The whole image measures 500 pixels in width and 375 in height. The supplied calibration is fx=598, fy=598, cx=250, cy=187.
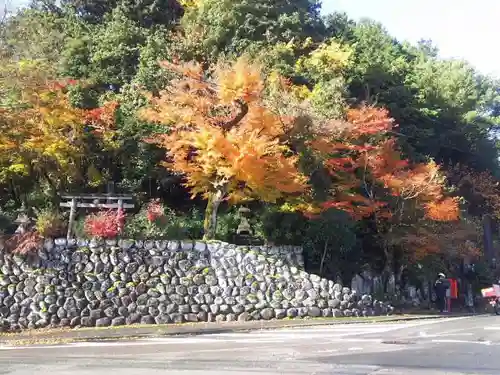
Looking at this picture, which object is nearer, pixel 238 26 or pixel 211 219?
pixel 211 219

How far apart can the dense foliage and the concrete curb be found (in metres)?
3.53

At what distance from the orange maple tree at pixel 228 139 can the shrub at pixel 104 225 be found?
2.65 m

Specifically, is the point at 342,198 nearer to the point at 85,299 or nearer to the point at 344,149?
the point at 344,149

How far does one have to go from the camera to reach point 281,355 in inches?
439

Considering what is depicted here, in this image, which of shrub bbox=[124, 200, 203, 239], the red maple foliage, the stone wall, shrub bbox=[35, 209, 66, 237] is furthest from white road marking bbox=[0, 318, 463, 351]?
the red maple foliage

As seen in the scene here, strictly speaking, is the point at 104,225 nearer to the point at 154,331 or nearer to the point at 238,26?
the point at 154,331

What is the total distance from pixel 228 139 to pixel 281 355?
348 inches

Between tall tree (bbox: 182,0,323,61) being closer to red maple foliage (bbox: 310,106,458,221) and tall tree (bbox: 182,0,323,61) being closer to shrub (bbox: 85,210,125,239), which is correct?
red maple foliage (bbox: 310,106,458,221)

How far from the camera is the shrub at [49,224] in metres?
19.2

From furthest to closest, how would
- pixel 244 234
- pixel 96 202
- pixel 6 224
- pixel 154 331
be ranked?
pixel 244 234, pixel 96 202, pixel 6 224, pixel 154 331

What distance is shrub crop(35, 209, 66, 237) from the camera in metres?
19.2

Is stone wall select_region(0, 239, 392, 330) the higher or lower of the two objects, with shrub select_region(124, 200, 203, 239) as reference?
lower

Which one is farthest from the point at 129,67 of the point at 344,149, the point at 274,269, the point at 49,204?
the point at 274,269

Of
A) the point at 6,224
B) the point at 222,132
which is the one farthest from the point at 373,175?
the point at 6,224
